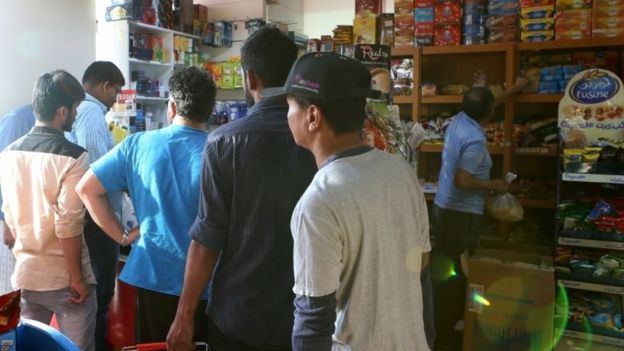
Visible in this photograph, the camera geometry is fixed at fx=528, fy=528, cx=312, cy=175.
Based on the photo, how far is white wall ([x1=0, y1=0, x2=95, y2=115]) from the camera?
3510 millimetres

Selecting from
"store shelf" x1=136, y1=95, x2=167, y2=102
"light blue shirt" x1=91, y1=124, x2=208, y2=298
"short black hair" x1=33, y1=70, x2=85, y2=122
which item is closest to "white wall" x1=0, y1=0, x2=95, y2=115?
"store shelf" x1=136, y1=95, x2=167, y2=102

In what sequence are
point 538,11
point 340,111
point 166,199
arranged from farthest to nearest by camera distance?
point 538,11 → point 166,199 → point 340,111

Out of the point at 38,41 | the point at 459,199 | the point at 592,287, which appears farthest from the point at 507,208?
the point at 38,41

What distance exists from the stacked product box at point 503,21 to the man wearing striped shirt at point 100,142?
254cm

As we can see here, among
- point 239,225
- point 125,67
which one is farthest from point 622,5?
point 125,67

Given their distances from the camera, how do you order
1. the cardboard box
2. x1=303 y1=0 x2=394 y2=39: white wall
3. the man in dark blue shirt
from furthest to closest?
x1=303 y1=0 x2=394 y2=39: white wall < the cardboard box < the man in dark blue shirt

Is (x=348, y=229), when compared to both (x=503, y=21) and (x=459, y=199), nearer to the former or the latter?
(x=459, y=199)

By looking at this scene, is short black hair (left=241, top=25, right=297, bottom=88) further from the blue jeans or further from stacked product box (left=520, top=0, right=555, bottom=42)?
stacked product box (left=520, top=0, right=555, bottom=42)

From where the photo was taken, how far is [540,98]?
356 centimetres

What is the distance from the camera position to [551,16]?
11.4 feet

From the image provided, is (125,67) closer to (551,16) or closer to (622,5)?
(551,16)

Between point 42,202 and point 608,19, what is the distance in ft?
11.0

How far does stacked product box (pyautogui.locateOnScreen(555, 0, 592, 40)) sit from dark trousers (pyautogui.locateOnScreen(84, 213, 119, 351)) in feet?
9.97

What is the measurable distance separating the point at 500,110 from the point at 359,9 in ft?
4.22
